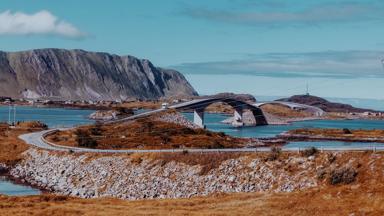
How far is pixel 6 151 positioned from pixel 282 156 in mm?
64140

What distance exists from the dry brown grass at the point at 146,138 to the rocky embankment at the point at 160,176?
930 inches

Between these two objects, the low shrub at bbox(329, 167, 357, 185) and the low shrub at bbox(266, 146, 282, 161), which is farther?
the low shrub at bbox(266, 146, 282, 161)

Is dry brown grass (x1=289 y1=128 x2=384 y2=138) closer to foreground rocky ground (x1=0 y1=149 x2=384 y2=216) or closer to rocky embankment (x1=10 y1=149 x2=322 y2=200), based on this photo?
foreground rocky ground (x1=0 y1=149 x2=384 y2=216)

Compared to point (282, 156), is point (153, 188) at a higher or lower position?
lower

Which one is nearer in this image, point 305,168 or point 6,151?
point 305,168

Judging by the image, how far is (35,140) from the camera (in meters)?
123

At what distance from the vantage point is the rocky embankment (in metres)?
63.4

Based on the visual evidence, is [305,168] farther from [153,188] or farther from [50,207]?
[50,207]

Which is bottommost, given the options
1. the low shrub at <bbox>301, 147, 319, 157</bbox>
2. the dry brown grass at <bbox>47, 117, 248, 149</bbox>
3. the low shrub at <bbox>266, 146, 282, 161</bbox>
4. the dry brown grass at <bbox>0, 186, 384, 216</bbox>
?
the dry brown grass at <bbox>47, 117, 248, 149</bbox>

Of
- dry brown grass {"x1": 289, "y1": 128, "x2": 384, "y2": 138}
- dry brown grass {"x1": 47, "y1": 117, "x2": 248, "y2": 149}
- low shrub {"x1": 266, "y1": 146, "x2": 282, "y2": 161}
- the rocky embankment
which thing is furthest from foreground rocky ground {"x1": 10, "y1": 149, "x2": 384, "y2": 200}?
dry brown grass {"x1": 289, "y1": 128, "x2": 384, "y2": 138}

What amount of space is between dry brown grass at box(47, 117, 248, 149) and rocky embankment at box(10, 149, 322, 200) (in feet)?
77.5

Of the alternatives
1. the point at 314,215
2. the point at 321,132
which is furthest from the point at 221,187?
the point at 321,132

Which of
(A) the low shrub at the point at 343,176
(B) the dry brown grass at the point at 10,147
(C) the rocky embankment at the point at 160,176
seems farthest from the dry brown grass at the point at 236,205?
(B) the dry brown grass at the point at 10,147

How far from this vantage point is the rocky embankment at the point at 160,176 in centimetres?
6341
